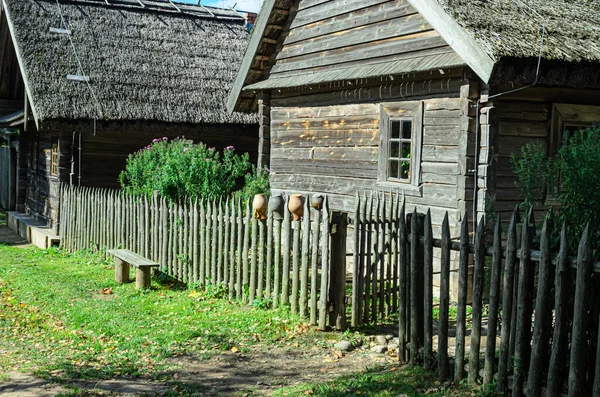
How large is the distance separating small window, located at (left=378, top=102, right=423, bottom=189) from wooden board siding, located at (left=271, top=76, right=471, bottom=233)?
0.10 meters

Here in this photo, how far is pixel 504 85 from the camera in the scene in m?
8.51

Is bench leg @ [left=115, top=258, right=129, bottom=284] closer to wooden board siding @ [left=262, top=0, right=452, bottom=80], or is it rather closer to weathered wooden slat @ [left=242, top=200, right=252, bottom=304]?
weathered wooden slat @ [left=242, top=200, right=252, bottom=304]

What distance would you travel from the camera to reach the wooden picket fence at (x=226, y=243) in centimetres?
738

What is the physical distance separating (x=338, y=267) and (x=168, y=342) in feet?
6.26

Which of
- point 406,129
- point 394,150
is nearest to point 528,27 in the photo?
point 406,129

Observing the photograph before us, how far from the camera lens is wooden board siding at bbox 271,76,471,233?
8.98 meters

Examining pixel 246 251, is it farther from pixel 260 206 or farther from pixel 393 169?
pixel 393 169

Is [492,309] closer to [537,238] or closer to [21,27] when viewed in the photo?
[537,238]

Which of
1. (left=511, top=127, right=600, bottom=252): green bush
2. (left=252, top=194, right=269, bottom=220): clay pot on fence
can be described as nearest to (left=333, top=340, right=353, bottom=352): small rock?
(left=511, top=127, right=600, bottom=252): green bush

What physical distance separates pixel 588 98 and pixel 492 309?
5.40 meters

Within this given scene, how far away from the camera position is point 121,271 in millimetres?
10102

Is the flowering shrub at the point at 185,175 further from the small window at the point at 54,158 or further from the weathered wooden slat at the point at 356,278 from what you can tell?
the weathered wooden slat at the point at 356,278

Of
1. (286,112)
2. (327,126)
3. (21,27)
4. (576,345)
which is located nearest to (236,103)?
(286,112)

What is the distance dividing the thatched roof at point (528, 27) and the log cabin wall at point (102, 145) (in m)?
9.11
